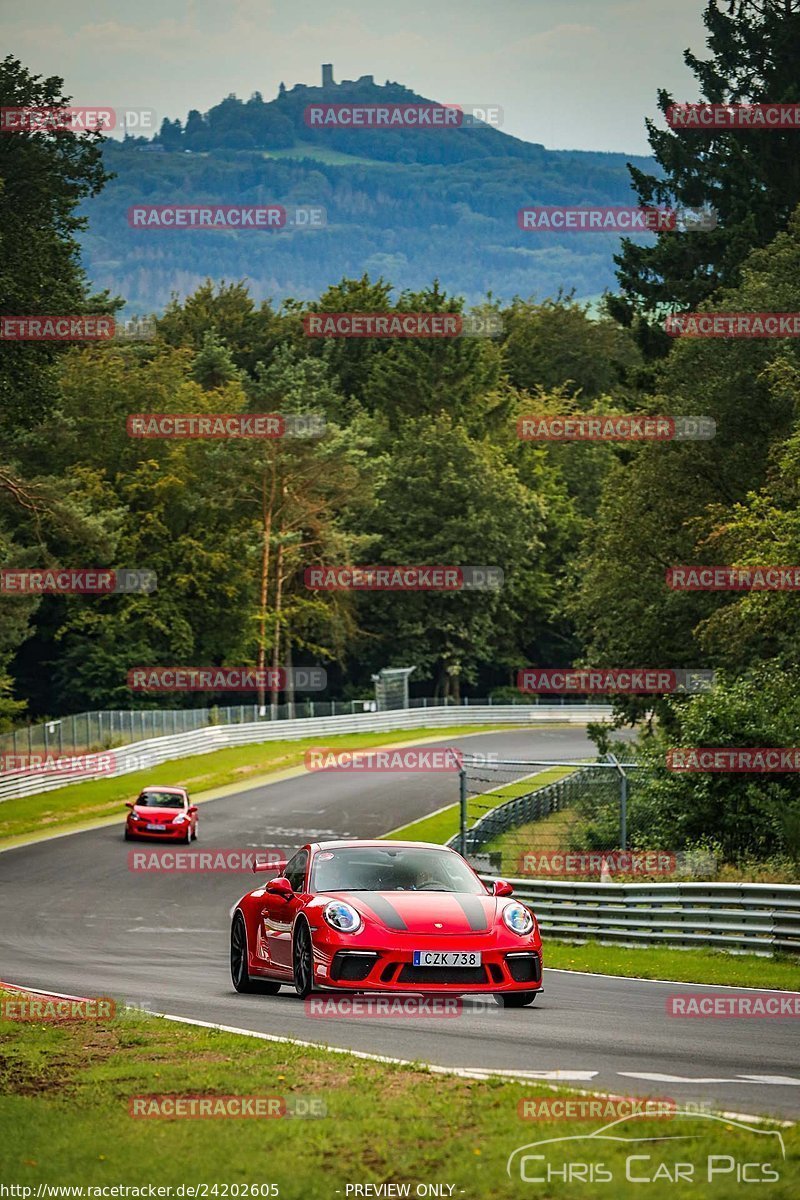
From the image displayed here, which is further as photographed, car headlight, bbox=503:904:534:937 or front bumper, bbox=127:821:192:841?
front bumper, bbox=127:821:192:841

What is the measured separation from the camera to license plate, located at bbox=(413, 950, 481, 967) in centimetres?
1312

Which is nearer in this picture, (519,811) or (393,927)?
(393,927)

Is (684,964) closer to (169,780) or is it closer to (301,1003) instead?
(301,1003)

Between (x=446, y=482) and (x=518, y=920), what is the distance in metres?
81.7

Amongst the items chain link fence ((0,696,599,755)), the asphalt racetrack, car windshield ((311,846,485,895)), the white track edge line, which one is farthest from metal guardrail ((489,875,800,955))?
chain link fence ((0,696,599,755))

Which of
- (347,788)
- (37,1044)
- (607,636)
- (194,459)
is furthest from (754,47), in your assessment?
(37,1044)

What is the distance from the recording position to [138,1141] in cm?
768

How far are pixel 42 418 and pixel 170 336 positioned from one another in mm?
69758

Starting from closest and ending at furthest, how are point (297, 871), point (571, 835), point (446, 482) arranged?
point (297, 871) < point (571, 835) < point (446, 482)

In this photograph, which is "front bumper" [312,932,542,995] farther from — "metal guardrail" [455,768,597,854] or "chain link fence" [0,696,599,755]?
"chain link fence" [0,696,599,755]

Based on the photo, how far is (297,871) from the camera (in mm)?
14859

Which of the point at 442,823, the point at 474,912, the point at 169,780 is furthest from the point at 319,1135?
the point at 169,780

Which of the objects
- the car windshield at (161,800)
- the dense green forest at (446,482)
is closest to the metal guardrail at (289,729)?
the dense green forest at (446,482)

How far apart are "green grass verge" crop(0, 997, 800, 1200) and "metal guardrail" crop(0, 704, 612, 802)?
4289 centimetres
